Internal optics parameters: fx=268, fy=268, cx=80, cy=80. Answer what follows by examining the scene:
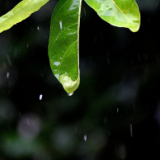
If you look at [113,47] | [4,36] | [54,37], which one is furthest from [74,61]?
[4,36]

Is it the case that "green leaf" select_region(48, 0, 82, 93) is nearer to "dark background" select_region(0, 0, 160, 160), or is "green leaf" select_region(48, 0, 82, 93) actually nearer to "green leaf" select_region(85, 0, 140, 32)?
"green leaf" select_region(85, 0, 140, 32)

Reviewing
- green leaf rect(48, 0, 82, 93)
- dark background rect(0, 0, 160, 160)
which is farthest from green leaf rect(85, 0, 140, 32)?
dark background rect(0, 0, 160, 160)

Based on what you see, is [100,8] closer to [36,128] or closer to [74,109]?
[74,109]

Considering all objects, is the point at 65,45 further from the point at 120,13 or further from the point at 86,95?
the point at 86,95

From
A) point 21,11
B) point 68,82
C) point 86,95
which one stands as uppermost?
point 21,11

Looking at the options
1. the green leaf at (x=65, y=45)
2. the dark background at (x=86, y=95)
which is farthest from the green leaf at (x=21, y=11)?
the dark background at (x=86, y=95)

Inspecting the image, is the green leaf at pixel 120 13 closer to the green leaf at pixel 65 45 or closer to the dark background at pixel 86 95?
the green leaf at pixel 65 45

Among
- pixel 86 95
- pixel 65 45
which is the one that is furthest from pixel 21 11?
pixel 86 95
